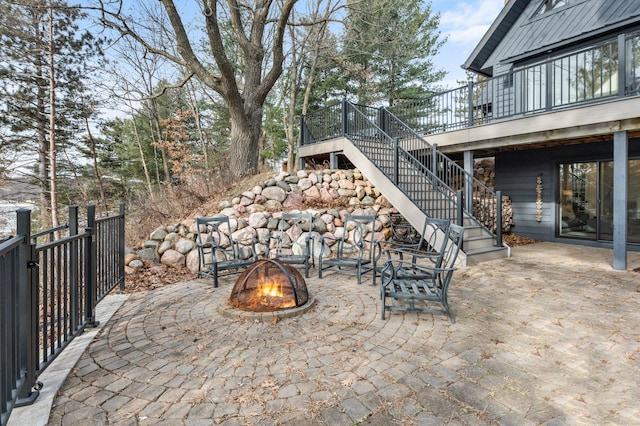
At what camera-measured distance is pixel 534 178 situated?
29.2 feet

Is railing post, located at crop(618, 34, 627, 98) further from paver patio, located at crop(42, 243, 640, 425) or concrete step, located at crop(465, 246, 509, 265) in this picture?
paver patio, located at crop(42, 243, 640, 425)

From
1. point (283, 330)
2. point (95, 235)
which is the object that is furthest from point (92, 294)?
point (283, 330)

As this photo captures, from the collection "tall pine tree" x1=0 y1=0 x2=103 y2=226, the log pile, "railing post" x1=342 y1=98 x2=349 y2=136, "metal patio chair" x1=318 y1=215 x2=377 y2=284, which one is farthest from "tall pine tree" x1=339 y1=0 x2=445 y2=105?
"tall pine tree" x1=0 y1=0 x2=103 y2=226

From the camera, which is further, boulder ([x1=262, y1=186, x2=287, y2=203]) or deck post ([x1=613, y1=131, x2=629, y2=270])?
boulder ([x1=262, y1=186, x2=287, y2=203])

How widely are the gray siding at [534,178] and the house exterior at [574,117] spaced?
0.03 meters

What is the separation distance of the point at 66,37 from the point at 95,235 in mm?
10479

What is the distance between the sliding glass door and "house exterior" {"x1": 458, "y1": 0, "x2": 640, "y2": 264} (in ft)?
0.07

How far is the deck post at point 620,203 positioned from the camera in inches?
217

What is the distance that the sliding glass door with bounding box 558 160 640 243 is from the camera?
7363mm

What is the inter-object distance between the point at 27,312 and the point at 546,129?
328 inches

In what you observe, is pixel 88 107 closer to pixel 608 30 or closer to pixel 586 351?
pixel 586 351

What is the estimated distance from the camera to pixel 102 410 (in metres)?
2.00

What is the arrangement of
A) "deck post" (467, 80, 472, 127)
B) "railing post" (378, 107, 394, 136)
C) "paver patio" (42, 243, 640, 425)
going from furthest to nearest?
"railing post" (378, 107, 394, 136) < "deck post" (467, 80, 472, 127) < "paver patio" (42, 243, 640, 425)

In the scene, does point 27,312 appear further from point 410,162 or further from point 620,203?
point 620,203
